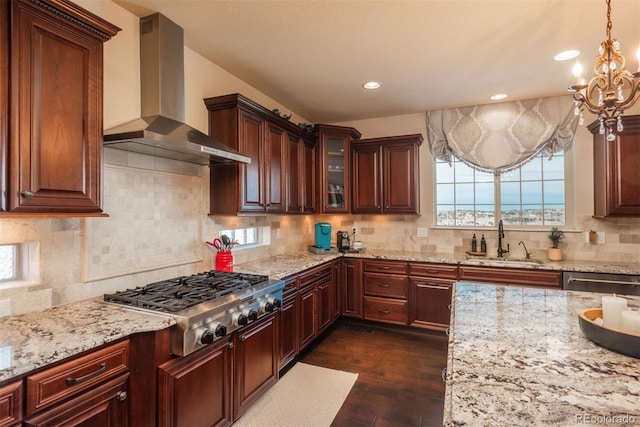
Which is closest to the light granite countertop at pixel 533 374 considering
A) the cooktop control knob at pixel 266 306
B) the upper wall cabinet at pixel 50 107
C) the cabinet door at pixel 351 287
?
the cooktop control knob at pixel 266 306

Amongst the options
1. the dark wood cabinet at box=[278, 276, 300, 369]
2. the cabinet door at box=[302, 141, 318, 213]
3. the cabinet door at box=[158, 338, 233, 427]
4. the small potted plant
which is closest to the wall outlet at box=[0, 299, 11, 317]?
the cabinet door at box=[158, 338, 233, 427]

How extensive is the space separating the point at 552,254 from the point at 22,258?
448 cm

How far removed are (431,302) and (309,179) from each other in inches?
78.8

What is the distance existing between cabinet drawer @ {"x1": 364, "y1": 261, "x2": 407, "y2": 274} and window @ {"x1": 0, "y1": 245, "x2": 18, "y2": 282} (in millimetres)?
3131

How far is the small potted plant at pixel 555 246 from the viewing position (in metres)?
3.50

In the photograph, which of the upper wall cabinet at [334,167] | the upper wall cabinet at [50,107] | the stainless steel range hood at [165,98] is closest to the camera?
the upper wall cabinet at [50,107]

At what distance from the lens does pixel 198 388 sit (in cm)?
179

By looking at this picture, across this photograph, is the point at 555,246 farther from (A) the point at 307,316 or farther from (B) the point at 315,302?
(A) the point at 307,316

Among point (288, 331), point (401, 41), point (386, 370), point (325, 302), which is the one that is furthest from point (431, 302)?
point (401, 41)

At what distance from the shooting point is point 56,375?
1.23 metres

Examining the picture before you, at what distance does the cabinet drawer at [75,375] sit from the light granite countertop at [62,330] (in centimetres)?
5

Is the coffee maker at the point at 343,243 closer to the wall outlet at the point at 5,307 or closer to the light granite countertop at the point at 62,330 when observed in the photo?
the light granite countertop at the point at 62,330

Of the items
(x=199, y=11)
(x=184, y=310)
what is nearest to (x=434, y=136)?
(x=199, y=11)

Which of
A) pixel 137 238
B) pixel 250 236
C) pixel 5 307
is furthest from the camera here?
pixel 250 236
